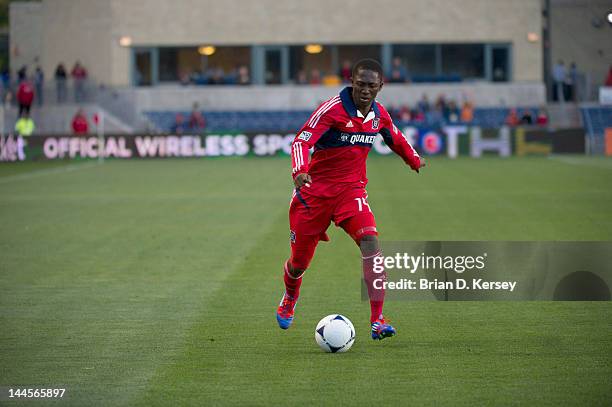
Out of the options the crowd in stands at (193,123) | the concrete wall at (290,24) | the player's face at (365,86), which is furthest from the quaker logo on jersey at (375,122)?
the concrete wall at (290,24)

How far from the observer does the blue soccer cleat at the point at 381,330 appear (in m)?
8.77

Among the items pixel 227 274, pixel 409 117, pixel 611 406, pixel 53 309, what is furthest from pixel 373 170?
pixel 611 406

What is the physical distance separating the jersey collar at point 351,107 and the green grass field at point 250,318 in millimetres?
1816

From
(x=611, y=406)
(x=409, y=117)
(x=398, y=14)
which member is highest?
(x=398, y=14)

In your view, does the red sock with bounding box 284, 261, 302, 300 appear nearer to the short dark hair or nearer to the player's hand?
the player's hand

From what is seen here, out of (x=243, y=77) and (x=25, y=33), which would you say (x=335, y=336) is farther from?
(x=25, y=33)

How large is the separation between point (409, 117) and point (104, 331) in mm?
41451

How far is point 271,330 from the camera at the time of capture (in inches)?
380

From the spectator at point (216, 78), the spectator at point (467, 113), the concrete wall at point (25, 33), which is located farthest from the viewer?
the concrete wall at point (25, 33)

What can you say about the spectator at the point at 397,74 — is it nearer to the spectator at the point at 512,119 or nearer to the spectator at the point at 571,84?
the spectator at the point at 512,119

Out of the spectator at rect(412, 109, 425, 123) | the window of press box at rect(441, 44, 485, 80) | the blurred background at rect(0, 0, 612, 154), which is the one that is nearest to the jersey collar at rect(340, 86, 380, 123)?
the spectator at rect(412, 109, 425, 123)

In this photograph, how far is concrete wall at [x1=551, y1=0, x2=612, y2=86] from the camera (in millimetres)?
55281

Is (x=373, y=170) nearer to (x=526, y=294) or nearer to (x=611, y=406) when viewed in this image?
(x=526, y=294)

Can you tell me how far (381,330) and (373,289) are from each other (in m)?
0.37
